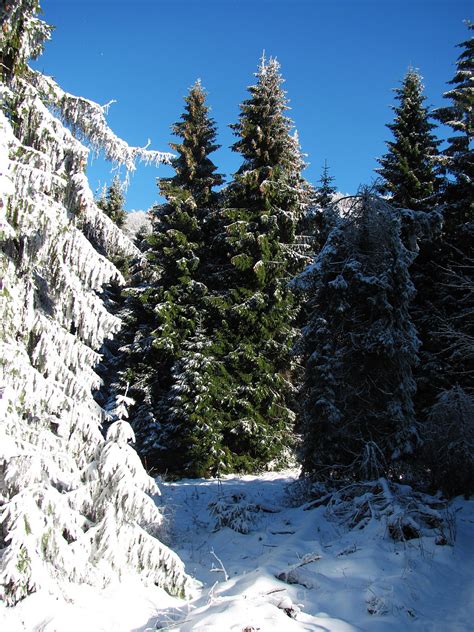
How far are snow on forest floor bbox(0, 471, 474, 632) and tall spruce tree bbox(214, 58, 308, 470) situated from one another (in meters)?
7.87

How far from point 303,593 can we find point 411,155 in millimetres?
16295

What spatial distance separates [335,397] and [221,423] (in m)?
5.89

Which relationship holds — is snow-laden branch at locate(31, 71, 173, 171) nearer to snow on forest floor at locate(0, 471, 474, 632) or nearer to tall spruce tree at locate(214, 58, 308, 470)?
snow on forest floor at locate(0, 471, 474, 632)

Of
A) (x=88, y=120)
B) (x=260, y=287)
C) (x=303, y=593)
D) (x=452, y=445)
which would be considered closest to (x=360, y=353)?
(x=452, y=445)

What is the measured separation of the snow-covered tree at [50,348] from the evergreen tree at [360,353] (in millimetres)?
5584

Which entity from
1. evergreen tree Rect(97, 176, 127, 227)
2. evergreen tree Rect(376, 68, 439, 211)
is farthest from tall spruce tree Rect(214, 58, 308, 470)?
evergreen tree Rect(97, 176, 127, 227)

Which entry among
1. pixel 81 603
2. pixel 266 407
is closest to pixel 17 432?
pixel 81 603

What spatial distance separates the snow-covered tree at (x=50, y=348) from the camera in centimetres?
530

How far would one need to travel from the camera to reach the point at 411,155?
17.3 m

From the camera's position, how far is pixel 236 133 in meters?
19.7

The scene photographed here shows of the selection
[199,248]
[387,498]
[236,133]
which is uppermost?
[236,133]

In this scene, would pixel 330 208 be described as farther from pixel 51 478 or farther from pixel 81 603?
pixel 81 603

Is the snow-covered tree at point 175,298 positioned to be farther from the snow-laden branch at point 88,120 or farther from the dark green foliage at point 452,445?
the snow-laden branch at point 88,120

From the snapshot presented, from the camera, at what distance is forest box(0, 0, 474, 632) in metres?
5.70
